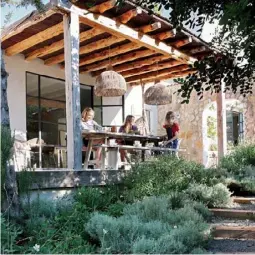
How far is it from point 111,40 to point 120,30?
81 centimetres

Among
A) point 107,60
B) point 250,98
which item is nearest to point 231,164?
point 107,60

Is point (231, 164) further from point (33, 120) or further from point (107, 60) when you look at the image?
point (33, 120)

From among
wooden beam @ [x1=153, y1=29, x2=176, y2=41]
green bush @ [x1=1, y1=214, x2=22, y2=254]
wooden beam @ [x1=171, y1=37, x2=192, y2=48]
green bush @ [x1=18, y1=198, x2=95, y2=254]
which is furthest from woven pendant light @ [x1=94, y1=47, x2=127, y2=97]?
green bush @ [x1=1, y1=214, x2=22, y2=254]

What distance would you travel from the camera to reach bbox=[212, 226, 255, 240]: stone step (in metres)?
3.68

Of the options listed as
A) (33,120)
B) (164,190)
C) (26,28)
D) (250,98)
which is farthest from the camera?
(250,98)

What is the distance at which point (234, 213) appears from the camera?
4.43 metres

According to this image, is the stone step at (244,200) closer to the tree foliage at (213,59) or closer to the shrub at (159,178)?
the shrub at (159,178)

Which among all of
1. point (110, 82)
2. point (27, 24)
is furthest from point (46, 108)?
point (27, 24)

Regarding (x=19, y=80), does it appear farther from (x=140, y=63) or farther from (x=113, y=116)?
(x=113, y=116)

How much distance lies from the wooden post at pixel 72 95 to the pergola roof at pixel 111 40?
23 cm

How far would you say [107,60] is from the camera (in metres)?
8.53

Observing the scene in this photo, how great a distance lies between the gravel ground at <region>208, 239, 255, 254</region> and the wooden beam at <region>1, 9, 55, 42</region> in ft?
11.9

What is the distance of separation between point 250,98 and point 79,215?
9117 millimetres

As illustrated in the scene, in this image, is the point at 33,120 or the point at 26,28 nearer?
the point at 26,28
